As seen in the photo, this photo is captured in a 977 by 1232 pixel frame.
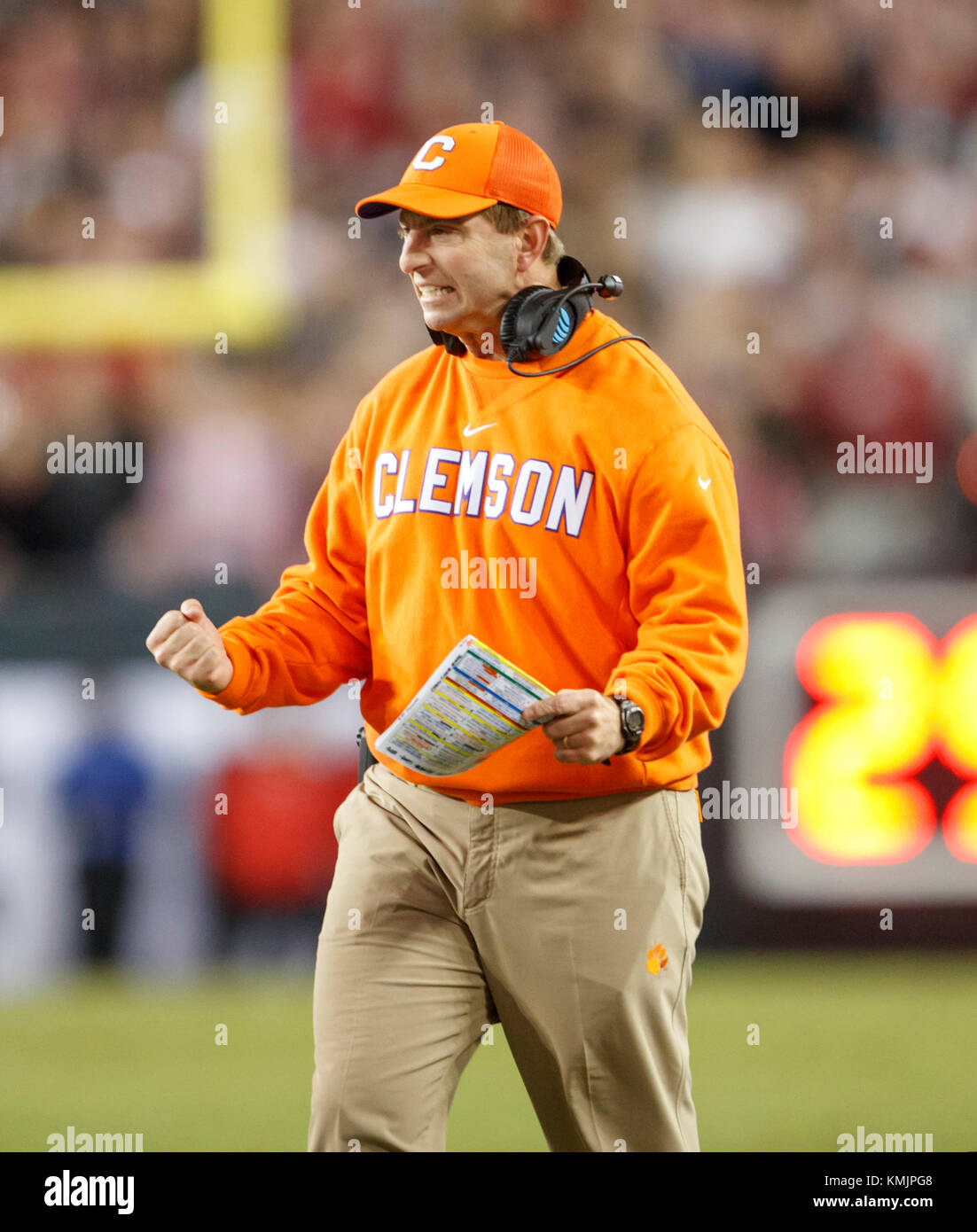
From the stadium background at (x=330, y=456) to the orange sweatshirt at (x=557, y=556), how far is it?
1587mm

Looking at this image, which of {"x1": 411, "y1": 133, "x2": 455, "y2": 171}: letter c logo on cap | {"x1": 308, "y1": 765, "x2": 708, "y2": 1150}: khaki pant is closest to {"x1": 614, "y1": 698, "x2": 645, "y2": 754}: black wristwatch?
{"x1": 308, "y1": 765, "x2": 708, "y2": 1150}: khaki pant

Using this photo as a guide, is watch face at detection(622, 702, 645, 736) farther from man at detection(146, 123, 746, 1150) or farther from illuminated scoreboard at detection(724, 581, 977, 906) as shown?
illuminated scoreboard at detection(724, 581, 977, 906)

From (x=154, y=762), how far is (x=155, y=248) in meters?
2.58

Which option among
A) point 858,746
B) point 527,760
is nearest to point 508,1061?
point 858,746

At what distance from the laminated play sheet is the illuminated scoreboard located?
2777 mm

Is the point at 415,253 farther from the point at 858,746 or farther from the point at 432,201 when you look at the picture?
the point at 858,746

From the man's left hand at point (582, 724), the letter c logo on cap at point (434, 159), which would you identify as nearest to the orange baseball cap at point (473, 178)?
the letter c logo on cap at point (434, 159)

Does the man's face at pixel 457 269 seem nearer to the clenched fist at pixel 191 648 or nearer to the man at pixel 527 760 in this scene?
the man at pixel 527 760

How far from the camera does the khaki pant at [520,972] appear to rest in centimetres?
258

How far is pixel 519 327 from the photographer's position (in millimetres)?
2645

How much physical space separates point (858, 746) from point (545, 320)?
283 centimetres

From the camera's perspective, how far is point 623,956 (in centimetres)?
258
